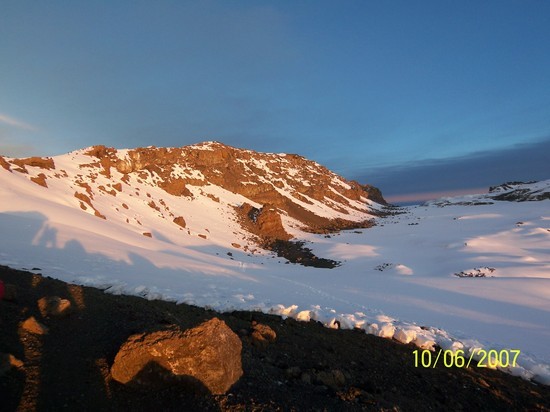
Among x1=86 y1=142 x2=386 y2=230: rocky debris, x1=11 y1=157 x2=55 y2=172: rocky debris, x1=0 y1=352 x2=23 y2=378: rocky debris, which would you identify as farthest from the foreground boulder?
x1=86 y1=142 x2=386 y2=230: rocky debris

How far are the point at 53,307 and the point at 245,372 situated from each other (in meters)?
3.78

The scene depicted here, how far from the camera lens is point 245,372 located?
5.24 m

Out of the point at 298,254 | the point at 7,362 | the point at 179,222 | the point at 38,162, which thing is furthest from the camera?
the point at 179,222

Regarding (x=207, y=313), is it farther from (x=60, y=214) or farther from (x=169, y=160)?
(x=169, y=160)

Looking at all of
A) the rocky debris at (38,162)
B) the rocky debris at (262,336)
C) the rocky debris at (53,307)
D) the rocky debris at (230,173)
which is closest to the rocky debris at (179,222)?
the rocky debris at (230,173)

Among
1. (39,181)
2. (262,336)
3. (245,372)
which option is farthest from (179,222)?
(245,372)

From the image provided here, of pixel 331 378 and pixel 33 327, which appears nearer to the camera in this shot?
pixel 33 327

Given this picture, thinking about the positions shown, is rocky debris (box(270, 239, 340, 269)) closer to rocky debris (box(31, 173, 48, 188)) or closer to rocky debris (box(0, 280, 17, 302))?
rocky debris (box(31, 173, 48, 188))

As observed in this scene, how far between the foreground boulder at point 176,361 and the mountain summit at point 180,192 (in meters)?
23.9

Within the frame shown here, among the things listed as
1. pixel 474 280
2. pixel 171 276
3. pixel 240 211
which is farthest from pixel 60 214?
pixel 240 211

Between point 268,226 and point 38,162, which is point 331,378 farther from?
point 268,226

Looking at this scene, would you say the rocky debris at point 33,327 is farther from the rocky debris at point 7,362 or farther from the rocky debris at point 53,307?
the rocky debris at point 7,362

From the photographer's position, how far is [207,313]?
28.2 feet
